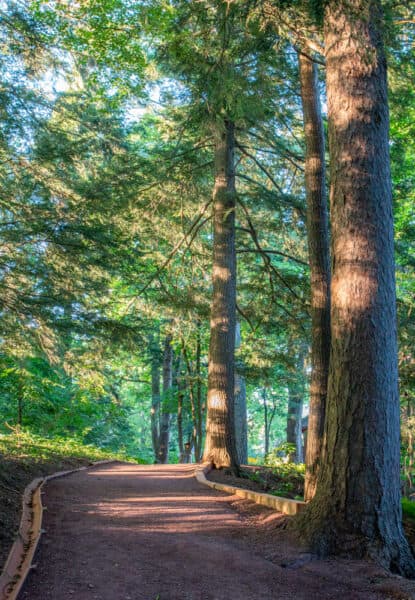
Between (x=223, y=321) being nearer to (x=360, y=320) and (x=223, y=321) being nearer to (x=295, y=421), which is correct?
(x=360, y=320)

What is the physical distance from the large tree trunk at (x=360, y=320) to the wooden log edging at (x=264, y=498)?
29.4 inches

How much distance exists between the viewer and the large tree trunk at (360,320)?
4516mm

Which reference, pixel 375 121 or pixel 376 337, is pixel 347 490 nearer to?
pixel 376 337

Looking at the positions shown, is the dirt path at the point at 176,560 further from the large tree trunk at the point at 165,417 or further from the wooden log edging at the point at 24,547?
the large tree trunk at the point at 165,417

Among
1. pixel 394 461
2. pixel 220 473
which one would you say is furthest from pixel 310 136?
pixel 220 473

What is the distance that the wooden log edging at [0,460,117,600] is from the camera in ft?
11.2

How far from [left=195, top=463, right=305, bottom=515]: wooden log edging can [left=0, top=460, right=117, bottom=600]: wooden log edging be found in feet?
8.91

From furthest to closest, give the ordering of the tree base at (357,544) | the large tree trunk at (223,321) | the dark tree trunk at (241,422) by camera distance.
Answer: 1. the dark tree trunk at (241,422)
2. the large tree trunk at (223,321)
3. the tree base at (357,544)

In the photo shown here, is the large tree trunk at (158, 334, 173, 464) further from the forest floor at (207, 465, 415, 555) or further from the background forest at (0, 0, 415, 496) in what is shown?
the forest floor at (207, 465, 415, 555)

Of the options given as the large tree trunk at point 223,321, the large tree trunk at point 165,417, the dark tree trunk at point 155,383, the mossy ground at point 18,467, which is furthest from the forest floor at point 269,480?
the dark tree trunk at point 155,383

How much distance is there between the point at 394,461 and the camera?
4.62 metres

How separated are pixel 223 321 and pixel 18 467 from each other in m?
4.84

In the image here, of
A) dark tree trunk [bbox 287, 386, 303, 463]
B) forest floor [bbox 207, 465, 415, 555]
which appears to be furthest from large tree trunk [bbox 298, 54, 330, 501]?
dark tree trunk [bbox 287, 386, 303, 463]

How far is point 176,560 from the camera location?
13.8 feet
